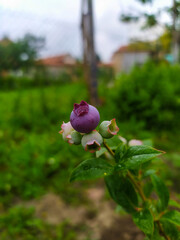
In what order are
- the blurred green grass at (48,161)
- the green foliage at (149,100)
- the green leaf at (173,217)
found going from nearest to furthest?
the green leaf at (173,217) < the blurred green grass at (48,161) < the green foliage at (149,100)

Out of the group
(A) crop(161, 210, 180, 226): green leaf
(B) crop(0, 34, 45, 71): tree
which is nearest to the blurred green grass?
(A) crop(161, 210, 180, 226): green leaf

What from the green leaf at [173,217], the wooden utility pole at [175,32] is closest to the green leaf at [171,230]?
the green leaf at [173,217]

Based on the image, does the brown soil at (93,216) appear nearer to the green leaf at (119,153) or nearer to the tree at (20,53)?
the green leaf at (119,153)

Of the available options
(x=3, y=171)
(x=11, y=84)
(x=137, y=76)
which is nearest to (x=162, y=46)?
(x=11, y=84)

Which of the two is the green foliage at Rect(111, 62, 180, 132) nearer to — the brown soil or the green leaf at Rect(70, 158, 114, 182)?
the brown soil

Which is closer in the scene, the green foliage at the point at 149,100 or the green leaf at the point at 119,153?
the green leaf at the point at 119,153

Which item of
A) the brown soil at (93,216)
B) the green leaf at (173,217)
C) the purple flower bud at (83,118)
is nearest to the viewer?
the purple flower bud at (83,118)
